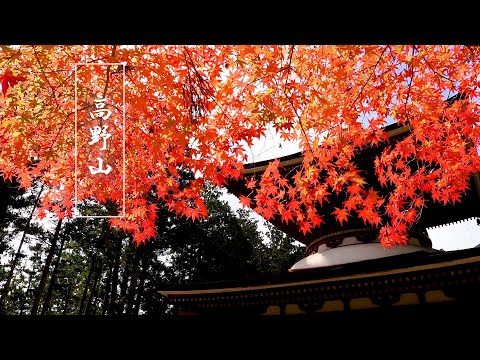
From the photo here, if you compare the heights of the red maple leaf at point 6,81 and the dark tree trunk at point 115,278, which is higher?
A: the dark tree trunk at point 115,278

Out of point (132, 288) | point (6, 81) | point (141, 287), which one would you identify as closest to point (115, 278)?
point (132, 288)

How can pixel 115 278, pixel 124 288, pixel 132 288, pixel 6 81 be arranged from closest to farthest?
pixel 6 81 < pixel 132 288 < pixel 115 278 < pixel 124 288

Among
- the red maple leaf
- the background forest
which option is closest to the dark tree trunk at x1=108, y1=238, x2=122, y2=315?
the background forest

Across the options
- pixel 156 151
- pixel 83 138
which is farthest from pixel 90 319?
pixel 83 138

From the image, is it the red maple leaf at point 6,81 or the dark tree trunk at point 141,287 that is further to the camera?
the dark tree trunk at point 141,287

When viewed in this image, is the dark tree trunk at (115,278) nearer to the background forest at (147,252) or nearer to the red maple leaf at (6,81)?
the background forest at (147,252)

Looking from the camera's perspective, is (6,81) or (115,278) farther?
(115,278)

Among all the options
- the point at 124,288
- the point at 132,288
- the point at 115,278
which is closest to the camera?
the point at 132,288

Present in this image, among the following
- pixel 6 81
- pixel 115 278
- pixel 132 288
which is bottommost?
pixel 6 81

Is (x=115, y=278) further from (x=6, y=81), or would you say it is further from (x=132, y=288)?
(x=6, y=81)

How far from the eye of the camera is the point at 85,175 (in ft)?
26.6

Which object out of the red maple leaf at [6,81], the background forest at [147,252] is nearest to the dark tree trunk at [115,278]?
the background forest at [147,252]
